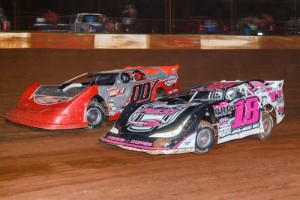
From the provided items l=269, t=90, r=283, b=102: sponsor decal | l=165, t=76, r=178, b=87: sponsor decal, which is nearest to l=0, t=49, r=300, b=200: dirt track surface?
l=269, t=90, r=283, b=102: sponsor decal

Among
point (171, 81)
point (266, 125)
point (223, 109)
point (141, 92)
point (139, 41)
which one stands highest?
point (139, 41)

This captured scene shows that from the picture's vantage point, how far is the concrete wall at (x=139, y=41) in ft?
55.0

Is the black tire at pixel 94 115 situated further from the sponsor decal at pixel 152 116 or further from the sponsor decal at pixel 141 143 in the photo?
the sponsor decal at pixel 141 143

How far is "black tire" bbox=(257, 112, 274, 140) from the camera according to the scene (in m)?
9.09

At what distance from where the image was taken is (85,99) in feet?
32.4

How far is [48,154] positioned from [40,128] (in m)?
2.24

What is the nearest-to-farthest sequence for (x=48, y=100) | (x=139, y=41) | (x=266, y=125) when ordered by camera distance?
(x=266, y=125) → (x=48, y=100) → (x=139, y=41)

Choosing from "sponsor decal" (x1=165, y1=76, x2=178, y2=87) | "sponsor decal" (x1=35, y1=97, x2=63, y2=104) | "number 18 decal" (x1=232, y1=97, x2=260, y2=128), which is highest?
"sponsor decal" (x1=165, y1=76, x2=178, y2=87)

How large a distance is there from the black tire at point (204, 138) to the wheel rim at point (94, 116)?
3050 mm

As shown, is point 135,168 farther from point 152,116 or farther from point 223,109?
point 223,109

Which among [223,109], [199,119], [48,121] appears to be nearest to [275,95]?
[223,109]

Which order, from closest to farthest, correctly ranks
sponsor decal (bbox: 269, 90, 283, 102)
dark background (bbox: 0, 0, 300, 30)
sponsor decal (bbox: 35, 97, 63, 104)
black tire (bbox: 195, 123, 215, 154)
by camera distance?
black tire (bbox: 195, 123, 215, 154) → sponsor decal (bbox: 269, 90, 283, 102) → sponsor decal (bbox: 35, 97, 63, 104) → dark background (bbox: 0, 0, 300, 30)

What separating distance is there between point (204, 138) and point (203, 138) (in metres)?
0.02

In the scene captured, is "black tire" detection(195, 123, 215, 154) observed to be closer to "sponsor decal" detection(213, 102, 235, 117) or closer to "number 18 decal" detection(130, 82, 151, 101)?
"sponsor decal" detection(213, 102, 235, 117)
